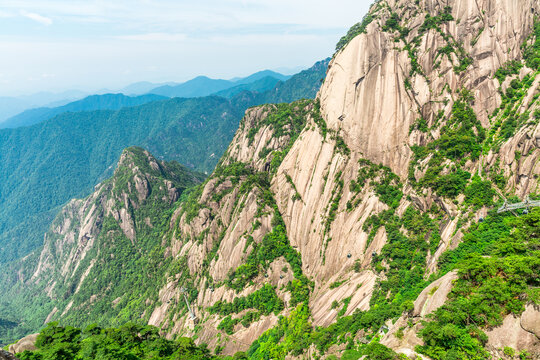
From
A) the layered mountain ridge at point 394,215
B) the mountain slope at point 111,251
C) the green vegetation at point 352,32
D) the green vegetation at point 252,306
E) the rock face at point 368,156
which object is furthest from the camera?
the mountain slope at point 111,251

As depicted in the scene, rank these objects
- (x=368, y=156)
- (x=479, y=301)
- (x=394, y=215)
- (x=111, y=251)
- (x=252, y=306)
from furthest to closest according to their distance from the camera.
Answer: (x=111, y=251) → (x=252, y=306) → (x=368, y=156) → (x=394, y=215) → (x=479, y=301)

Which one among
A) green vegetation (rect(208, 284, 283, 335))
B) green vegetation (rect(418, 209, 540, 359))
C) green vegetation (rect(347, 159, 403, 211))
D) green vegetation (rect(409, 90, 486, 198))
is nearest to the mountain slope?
green vegetation (rect(208, 284, 283, 335))

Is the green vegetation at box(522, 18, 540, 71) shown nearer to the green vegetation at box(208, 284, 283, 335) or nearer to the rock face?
the rock face

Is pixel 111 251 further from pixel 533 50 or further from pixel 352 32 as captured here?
pixel 533 50

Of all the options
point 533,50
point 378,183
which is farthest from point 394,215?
point 533,50

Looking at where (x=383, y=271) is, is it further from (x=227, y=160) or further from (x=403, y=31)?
(x=227, y=160)

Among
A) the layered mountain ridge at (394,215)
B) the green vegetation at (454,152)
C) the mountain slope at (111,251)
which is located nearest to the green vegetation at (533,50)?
the layered mountain ridge at (394,215)

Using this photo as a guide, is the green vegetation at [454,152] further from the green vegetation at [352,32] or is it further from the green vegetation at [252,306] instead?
the green vegetation at [252,306]

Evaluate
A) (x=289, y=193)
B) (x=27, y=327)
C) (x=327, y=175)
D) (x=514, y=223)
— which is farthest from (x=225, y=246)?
(x=27, y=327)
